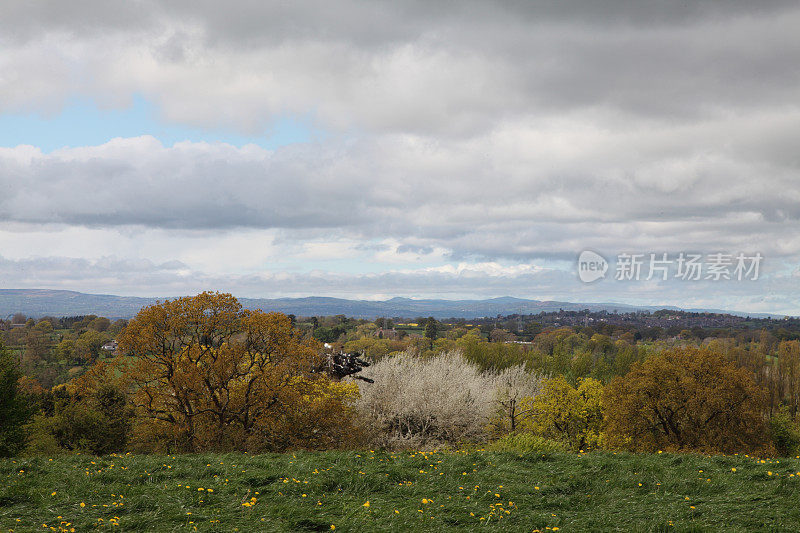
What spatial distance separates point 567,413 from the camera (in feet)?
136

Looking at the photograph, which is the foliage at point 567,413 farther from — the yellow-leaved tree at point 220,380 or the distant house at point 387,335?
the distant house at point 387,335

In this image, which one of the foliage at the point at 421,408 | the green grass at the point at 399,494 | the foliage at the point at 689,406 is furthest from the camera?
the foliage at the point at 421,408

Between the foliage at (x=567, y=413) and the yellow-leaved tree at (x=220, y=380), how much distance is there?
1966 cm

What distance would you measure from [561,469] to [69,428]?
128 ft

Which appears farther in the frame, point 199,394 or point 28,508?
point 199,394

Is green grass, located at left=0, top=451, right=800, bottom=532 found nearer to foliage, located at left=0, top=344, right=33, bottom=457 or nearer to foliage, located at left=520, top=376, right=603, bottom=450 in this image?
foliage, located at left=0, top=344, right=33, bottom=457

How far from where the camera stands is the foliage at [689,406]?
99.6 ft

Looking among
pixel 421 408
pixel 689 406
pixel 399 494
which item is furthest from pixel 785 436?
pixel 399 494

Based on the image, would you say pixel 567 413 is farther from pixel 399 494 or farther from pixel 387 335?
pixel 387 335

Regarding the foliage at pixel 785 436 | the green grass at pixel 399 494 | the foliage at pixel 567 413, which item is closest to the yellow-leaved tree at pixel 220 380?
the green grass at pixel 399 494

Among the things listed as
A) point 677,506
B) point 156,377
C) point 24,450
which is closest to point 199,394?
point 156,377

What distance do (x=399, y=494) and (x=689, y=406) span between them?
27135 millimetres

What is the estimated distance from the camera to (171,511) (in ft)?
31.2

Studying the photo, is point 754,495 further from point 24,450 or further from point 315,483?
point 24,450
